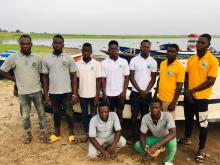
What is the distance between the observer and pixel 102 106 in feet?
13.3

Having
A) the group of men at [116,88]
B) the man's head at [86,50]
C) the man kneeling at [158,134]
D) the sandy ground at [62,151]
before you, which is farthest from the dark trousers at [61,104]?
the man kneeling at [158,134]

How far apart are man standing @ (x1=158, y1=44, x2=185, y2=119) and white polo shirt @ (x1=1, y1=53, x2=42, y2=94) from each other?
2.13 metres

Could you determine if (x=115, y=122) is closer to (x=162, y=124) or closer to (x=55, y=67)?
(x=162, y=124)

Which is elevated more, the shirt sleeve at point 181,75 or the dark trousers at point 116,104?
the shirt sleeve at point 181,75

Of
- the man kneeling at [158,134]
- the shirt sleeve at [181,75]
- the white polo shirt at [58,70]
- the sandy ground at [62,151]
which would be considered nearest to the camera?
the man kneeling at [158,134]

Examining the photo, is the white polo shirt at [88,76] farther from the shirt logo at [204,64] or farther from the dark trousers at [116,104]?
the shirt logo at [204,64]

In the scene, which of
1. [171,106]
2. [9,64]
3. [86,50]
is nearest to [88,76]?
[86,50]

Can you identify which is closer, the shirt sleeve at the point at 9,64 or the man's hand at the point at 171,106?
the man's hand at the point at 171,106

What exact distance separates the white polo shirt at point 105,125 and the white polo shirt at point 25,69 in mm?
1231

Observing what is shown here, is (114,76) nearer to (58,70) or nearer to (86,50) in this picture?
(86,50)

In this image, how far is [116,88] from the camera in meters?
4.36

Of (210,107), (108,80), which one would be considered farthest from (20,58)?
(210,107)

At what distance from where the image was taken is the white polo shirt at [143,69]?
430 cm

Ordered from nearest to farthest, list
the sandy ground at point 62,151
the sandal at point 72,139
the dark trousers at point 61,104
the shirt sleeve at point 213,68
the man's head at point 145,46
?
the shirt sleeve at point 213,68, the sandy ground at point 62,151, the man's head at point 145,46, the dark trousers at point 61,104, the sandal at point 72,139
